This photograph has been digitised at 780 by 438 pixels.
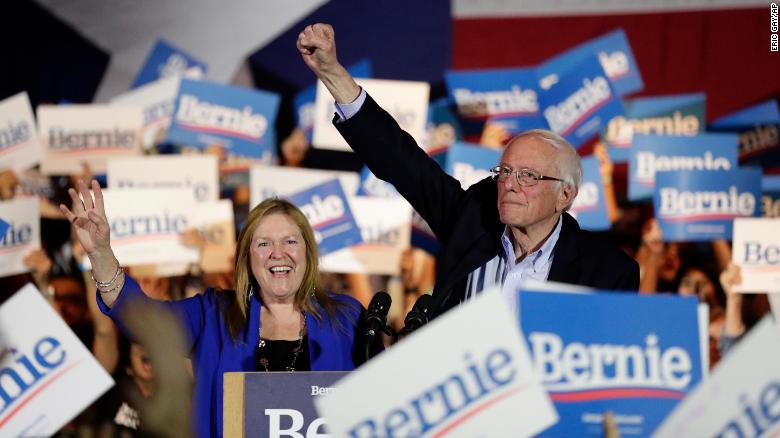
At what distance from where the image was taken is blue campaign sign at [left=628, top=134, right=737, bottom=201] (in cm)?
551

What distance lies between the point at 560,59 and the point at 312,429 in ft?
15.4

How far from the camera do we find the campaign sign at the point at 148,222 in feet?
15.5

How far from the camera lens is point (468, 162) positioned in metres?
5.23

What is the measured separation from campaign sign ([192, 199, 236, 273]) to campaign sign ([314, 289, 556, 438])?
355 cm

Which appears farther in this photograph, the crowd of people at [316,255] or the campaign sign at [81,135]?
the campaign sign at [81,135]

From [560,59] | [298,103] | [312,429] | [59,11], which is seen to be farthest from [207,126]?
[312,429]


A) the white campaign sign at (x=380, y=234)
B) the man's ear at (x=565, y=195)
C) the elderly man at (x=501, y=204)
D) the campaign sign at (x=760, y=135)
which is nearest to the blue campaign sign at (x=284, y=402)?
the elderly man at (x=501, y=204)

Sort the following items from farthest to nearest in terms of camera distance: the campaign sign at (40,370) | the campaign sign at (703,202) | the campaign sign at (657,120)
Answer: the campaign sign at (657,120)
the campaign sign at (703,202)
the campaign sign at (40,370)

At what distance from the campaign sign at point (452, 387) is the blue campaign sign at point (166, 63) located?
5589 millimetres

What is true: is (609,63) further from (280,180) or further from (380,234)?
(280,180)

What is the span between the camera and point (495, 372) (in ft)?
5.31

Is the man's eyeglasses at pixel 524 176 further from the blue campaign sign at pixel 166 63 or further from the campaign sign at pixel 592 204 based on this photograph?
the blue campaign sign at pixel 166 63

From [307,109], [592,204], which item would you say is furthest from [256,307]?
[307,109]

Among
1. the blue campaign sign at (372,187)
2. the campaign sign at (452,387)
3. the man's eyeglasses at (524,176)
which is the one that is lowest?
the campaign sign at (452,387)
